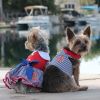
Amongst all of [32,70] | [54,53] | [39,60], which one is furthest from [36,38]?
[54,53]

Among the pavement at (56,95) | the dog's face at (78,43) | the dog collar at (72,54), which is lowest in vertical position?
the pavement at (56,95)

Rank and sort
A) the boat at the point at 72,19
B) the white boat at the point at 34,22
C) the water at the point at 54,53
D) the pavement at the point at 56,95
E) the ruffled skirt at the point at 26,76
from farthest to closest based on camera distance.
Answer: the boat at the point at 72,19 → the white boat at the point at 34,22 → the water at the point at 54,53 → the ruffled skirt at the point at 26,76 → the pavement at the point at 56,95

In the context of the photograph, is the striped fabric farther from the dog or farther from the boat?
the boat

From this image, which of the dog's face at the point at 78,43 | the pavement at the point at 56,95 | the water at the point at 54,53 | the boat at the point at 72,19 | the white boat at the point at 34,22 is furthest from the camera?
the boat at the point at 72,19

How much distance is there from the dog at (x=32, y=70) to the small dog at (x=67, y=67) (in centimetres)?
15

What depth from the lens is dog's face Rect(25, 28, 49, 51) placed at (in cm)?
871

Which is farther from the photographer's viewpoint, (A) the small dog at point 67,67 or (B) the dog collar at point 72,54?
(B) the dog collar at point 72,54

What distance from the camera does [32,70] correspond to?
8617 millimetres

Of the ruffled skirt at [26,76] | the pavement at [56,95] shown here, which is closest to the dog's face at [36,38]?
the ruffled skirt at [26,76]

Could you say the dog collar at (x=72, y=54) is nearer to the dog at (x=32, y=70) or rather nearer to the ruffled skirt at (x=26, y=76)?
the dog at (x=32, y=70)

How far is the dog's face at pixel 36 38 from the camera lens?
28.6 ft

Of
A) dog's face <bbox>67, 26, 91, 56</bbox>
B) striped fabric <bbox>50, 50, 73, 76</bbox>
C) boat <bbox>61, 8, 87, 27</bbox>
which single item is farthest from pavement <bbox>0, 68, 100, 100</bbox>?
boat <bbox>61, 8, 87, 27</bbox>

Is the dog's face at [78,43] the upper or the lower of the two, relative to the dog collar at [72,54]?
upper

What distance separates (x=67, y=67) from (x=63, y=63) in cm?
10
